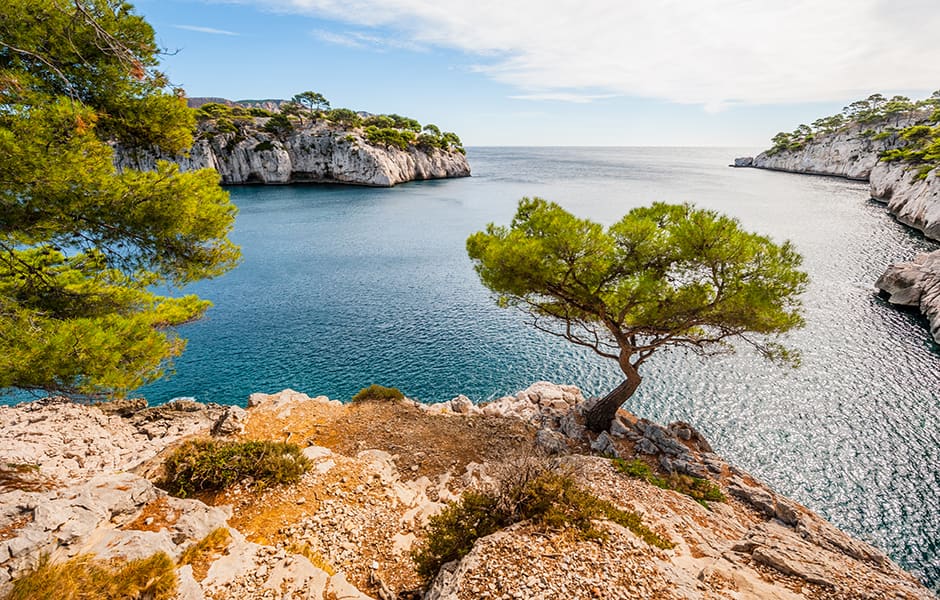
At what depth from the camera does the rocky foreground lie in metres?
5.52

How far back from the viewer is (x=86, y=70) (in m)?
6.84

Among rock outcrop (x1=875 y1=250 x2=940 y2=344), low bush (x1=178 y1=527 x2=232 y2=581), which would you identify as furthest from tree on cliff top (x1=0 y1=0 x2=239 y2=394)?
rock outcrop (x1=875 y1=250 x2=940 y2=344)

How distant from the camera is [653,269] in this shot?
1198 cm

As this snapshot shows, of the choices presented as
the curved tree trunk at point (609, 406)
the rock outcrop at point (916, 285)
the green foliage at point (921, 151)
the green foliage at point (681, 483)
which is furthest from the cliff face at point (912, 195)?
the green foliage at point (681, 483)

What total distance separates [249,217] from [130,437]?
48.1 meters

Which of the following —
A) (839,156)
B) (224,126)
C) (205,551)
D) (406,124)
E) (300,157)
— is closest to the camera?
(205,551)

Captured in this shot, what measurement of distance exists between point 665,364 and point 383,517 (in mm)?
17841

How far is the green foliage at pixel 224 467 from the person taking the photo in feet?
26.4

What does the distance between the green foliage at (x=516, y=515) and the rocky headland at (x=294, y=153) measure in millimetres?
81545

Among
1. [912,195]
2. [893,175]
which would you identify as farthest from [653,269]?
[893,175]

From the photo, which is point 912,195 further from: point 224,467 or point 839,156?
point 224,467

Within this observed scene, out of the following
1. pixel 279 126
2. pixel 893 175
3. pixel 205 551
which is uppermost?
pixel 279 126

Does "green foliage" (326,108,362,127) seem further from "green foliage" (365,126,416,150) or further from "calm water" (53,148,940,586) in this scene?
"calm water" (53,148,940,586)

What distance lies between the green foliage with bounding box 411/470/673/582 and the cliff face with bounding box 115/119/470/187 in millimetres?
81564
